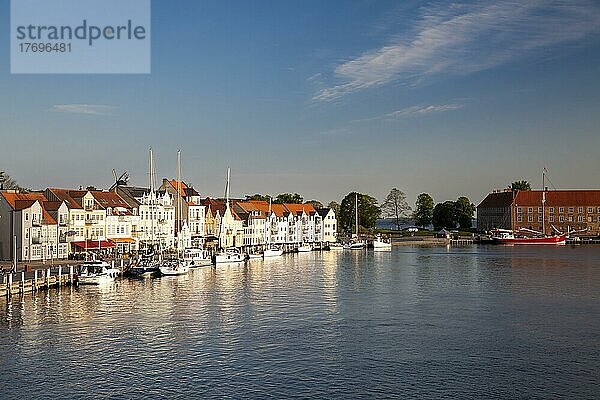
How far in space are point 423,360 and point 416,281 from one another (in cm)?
2859

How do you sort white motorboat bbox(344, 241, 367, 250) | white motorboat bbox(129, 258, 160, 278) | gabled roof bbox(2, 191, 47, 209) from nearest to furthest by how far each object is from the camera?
1. white motorboat bbox(129, 258, 160, 278)
2. gabled roof bbox(2, 191, 47, 209)
3. white motorboat bbox(344, 241, 367, 250)

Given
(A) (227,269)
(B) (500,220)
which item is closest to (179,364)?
(A) (227,269)

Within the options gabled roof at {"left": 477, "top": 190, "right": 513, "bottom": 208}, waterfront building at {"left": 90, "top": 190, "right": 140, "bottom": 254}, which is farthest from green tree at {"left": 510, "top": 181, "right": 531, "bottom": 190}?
waterfront building at {"left": 90, "top": 190, "right": 140, "bottom": 254}

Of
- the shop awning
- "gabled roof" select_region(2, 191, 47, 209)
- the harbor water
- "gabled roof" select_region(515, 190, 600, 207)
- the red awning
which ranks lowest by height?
the harbor water

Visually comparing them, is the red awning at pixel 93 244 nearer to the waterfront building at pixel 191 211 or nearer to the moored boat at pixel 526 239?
the waterfront building at pixel 191 211

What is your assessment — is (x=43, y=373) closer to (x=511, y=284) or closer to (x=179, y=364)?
(x=179, y=364)

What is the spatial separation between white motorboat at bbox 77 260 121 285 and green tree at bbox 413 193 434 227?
102 meters

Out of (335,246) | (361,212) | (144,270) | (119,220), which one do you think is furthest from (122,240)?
(361,212)

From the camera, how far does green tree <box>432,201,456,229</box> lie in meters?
147

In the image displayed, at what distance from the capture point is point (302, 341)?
3031 centimetres

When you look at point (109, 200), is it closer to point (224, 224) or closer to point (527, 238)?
point (224, 224)

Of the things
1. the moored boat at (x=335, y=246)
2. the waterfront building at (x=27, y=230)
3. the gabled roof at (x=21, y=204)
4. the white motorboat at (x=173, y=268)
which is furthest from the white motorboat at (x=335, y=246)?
the gabled roof at (x=21, y=204)

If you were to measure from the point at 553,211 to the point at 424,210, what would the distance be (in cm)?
2592

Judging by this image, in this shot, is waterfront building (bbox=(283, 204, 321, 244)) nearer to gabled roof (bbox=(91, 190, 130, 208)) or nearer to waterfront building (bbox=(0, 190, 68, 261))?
gabled roof (bbox=(91, 190, 130, 208))
